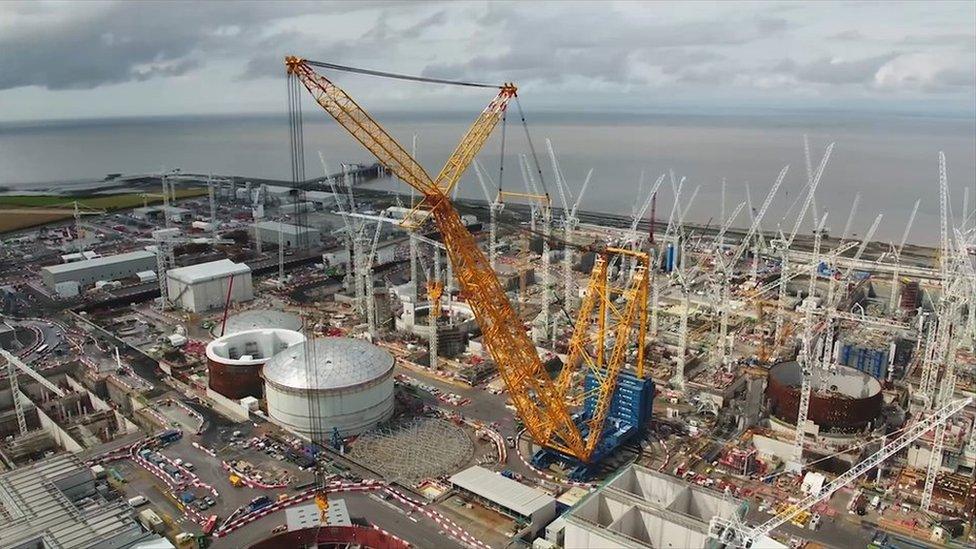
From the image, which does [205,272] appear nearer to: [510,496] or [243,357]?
[243,357]

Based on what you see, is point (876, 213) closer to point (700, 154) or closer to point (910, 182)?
point (910, 182)

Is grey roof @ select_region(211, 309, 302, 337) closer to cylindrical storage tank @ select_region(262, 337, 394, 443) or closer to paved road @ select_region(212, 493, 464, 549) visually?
cylindrical storage tank @ select_region(262, 337, 394, 443)

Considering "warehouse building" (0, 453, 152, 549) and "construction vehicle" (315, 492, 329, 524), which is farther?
"construction vehicle" (315, 492, 329, 524)

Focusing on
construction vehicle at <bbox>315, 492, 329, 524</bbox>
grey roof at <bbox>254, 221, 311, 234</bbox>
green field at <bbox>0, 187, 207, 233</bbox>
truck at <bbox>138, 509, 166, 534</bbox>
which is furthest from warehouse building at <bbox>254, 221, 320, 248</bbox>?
construction vehicle at <bbox>315, 492, 329, 524</bbox>

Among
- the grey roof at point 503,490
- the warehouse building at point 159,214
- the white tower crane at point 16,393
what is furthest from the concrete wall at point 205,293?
the warehouse building at point 159,214

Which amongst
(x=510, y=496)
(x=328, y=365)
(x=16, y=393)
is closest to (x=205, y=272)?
(x=16, y=393)

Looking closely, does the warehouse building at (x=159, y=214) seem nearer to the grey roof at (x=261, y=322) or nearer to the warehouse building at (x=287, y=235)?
the warehouse building at (x=287, y=235)

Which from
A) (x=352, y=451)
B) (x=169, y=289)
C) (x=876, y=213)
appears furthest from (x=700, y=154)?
(x=352, y=451)
